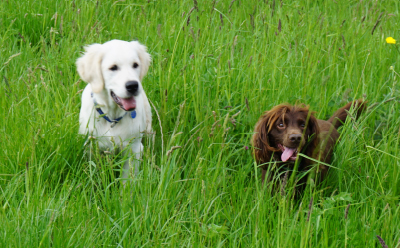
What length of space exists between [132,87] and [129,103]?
15cm

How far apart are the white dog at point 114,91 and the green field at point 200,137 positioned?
0.14m

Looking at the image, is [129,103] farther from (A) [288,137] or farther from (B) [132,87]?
(A) [288,137]

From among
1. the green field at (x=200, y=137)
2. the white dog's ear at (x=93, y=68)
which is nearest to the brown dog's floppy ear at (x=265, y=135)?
the green field at (x=200, y=137)

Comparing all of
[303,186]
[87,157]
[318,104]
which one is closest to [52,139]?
[87,157]

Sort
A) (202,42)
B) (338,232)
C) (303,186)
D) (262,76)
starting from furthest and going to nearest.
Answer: (202,42) < (262,76) < (303,186) < (338,232)

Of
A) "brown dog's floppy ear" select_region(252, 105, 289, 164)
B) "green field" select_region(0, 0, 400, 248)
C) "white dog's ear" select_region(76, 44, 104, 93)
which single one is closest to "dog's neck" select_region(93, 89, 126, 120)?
"white dog's ear" select_region(76, 44, 104, 93)

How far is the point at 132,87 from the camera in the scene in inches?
119

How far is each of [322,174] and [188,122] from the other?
1085 millimetres

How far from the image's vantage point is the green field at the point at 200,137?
233 cm

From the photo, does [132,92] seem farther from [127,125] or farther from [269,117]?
[269,117]

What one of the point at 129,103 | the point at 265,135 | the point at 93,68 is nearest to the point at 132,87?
the point at 129,103

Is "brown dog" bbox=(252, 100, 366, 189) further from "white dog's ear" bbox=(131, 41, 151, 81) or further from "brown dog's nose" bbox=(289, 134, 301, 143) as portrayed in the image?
"white dog's ear" bbox=(131, 41, 151, 81)

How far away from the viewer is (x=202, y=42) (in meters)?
4.26

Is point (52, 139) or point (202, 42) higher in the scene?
point (202, 42)
